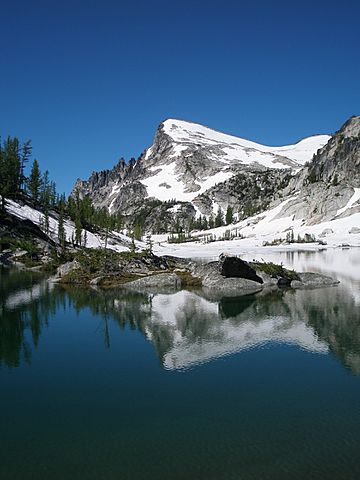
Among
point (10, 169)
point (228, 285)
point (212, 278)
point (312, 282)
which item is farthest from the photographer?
point (10, 169)

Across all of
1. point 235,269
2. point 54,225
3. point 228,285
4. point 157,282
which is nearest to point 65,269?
point 157,282

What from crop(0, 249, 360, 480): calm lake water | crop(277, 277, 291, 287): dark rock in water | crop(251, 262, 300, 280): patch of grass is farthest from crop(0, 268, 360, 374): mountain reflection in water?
crop(251, 262, 300, 280): patch of grass

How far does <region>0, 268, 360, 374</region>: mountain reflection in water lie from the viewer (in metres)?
24.5

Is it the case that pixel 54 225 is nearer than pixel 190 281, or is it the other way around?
pixel 190 281

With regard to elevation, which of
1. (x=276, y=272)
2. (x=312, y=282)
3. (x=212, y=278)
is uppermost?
(x=276, y=272)

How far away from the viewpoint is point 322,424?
573 inches

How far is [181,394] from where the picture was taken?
57.0ft

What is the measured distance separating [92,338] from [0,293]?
795 inches

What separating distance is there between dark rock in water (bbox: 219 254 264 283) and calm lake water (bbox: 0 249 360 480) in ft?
40.2

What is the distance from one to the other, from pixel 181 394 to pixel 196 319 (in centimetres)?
1519

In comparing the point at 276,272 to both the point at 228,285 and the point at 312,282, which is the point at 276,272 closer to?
the point at 312,282

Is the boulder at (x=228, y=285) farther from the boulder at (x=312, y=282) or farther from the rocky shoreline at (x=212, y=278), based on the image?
the boulder at (x=312, y=282)

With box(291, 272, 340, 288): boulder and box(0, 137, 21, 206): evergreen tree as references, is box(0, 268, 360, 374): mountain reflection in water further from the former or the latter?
box(0, 137, 21, 206): evergreen tree

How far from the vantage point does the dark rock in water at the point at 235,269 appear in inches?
1844
